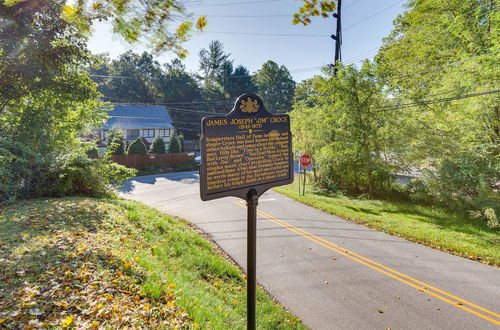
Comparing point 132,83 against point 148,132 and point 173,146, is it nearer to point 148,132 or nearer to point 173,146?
point 148,132

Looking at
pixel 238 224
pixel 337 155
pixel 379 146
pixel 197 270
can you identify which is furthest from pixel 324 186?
pixel 197 270

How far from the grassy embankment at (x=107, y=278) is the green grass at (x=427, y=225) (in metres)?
6.26

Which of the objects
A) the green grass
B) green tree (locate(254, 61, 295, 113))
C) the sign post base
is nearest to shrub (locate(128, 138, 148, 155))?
the green grass

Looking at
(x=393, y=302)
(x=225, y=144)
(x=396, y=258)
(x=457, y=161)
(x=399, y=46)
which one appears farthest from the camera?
(x=399, y=46)

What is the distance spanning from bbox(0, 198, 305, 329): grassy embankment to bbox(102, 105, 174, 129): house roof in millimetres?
32703

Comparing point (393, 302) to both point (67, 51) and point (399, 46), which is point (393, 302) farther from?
point (399, 46)

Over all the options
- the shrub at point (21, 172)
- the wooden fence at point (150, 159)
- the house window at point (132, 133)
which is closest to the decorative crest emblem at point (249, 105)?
the shrub at point (21, 172)

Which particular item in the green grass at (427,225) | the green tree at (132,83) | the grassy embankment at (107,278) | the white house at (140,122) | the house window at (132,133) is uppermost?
the green tree at (132,83)

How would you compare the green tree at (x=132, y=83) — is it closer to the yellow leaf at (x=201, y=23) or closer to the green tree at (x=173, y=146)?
the green tree at (x=173, y=146)

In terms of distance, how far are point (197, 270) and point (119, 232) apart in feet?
7.00

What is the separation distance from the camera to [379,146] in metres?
14.8

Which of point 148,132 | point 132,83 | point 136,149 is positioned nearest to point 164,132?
point 148,132

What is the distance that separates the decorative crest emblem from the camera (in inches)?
133

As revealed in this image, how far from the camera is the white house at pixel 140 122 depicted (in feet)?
120
